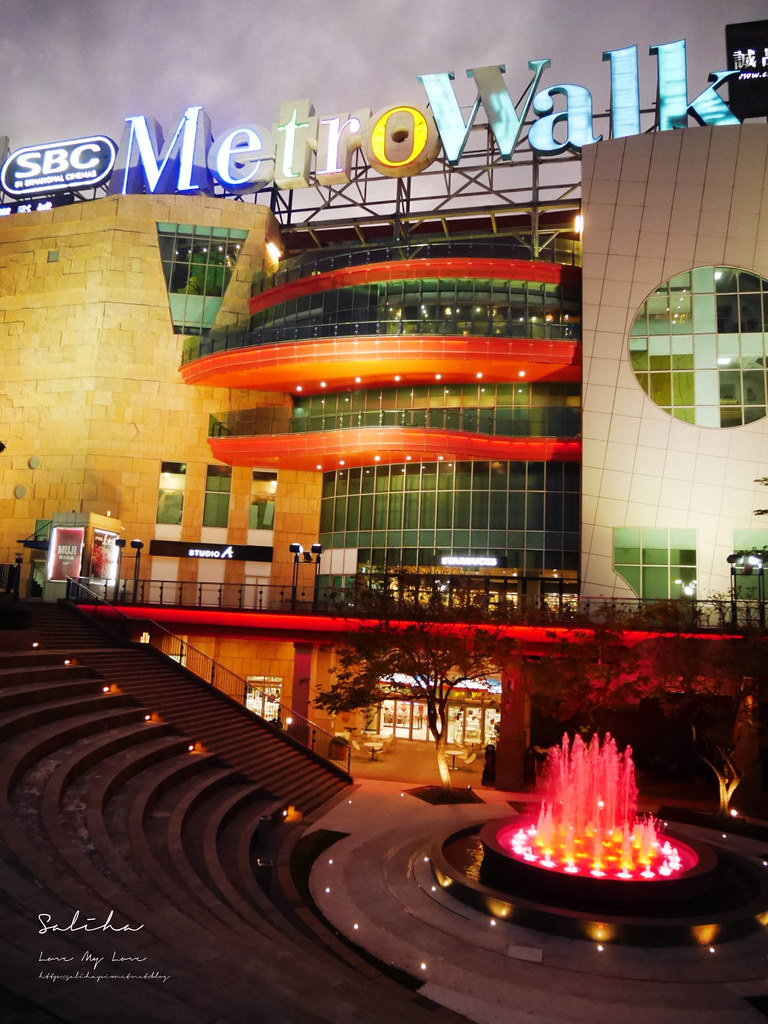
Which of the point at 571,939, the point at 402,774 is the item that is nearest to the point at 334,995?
the point at 571,939

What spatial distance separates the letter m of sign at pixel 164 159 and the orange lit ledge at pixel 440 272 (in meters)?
11.0

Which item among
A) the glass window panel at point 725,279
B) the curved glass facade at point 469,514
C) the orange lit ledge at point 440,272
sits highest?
the orange lit ledge at point 440,272

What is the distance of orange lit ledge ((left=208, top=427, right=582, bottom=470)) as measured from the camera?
124ft

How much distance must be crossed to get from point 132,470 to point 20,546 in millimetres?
8221

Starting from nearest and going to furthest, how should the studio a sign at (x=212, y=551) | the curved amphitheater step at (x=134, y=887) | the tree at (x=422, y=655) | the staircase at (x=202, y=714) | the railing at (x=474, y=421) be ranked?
the curved amphitheater step at (x=134, y=887)
the staircase at (x=202, y=714)
the tree at (x=422, y=655)
the railing at (x=474, y=421)
the studio a sign at (x=212, y=551)

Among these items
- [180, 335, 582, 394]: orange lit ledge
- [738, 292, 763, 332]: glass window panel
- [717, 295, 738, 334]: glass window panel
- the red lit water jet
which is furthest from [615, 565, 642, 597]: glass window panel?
the red lit water jet

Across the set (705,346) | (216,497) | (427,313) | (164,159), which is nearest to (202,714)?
(216,497)

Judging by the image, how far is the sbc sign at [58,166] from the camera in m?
47.0

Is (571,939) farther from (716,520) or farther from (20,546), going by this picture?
(20,546)

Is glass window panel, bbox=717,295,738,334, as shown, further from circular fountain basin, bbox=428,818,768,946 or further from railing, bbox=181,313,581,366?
circular fountain basin, bbox=428,818,768,946

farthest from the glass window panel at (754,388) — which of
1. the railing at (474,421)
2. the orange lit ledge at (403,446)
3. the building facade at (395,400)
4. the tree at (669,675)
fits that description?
the tree at (669,675)

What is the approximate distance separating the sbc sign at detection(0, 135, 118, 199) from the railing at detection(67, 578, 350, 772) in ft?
95.3

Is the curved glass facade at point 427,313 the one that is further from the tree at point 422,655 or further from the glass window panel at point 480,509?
the tree at point 422,655

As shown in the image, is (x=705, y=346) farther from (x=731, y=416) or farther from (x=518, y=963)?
(x=518, y=963)
